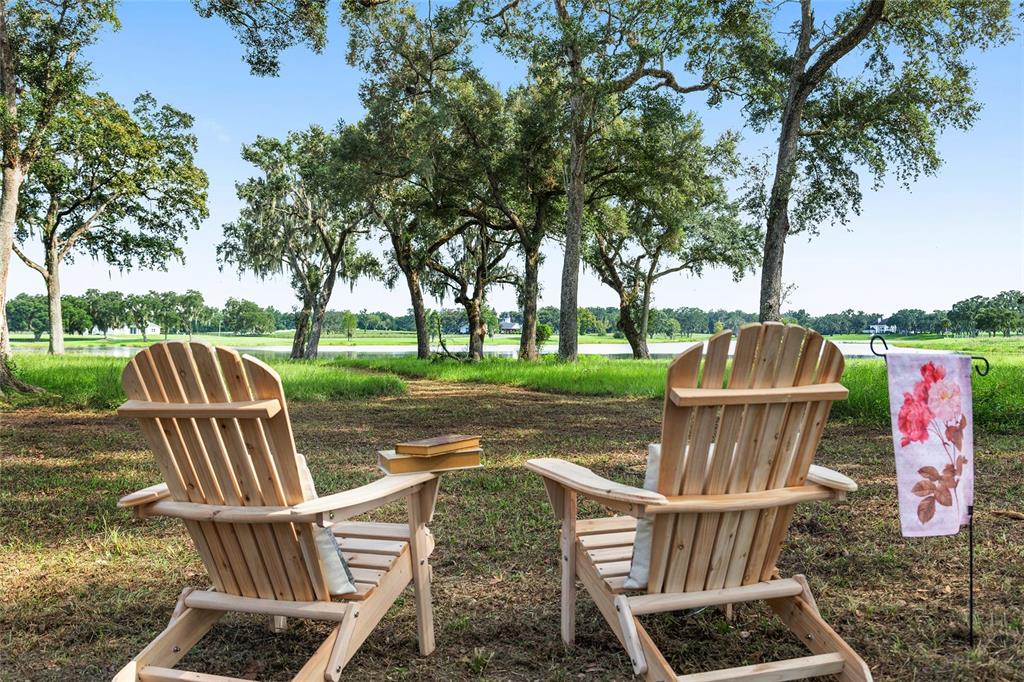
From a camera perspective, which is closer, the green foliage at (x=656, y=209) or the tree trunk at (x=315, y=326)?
the green foliage at (x=656, y=209)

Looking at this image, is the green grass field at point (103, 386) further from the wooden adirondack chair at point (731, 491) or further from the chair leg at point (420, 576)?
the wooden adirondack chair at point (731, 491)

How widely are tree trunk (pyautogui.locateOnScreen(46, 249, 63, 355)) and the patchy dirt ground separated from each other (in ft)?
60.0

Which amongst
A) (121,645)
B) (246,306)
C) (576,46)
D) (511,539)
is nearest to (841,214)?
(576,46)

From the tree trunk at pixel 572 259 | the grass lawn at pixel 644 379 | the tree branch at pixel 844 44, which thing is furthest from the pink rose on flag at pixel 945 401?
the tree trunk at pixel 572 259

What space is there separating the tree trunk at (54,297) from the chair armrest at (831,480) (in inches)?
921

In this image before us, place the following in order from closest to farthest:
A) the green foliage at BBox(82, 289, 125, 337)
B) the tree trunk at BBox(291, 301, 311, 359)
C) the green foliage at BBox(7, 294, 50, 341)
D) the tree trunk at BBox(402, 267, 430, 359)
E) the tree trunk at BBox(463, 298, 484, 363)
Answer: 1. the tree trunk at BBox(463, 298, 484, 363)
2. the tree trunk at BBox(402, 267, 430, 359)
3. the tree trunk at BBox(291, 301, 311, 359)
4. the green foliage at BBox(82, 289, 125, 337)
5. the green foliage at BBox(7, 294, 50, 341)

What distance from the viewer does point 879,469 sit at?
196 inches

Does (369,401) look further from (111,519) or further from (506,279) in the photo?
(506,279)

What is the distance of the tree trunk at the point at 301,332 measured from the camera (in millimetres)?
25062

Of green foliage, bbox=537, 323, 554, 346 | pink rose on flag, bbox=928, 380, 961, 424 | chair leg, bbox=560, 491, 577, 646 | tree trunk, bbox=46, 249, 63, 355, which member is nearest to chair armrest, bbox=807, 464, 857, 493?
pink rose on flag, bbox=928, 380, 961, 424

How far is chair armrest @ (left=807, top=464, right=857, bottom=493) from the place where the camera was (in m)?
2.07

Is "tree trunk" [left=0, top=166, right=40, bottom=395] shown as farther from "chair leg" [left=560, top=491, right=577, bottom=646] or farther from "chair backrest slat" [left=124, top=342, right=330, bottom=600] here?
"chair leg" [left=560, top=491, right=577, bottom=646]

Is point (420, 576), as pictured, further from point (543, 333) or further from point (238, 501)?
point (543, 333)

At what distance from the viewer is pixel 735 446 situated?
1.97m
